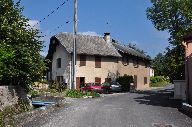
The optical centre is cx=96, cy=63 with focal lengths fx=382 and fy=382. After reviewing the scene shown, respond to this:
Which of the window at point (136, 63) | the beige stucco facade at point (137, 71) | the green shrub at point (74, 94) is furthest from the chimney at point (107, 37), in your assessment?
the green shrub at point (74, 94)

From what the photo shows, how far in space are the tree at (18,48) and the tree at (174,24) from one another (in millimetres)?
16507

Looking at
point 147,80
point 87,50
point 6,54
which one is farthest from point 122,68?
point 6,54

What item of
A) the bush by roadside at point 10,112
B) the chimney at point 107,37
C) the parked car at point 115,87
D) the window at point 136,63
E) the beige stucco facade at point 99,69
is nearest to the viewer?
the bush by roadside at point 10,112

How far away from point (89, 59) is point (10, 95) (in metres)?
30.1

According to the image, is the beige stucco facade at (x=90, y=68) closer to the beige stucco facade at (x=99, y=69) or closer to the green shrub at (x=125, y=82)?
the beige stucco facade at (x=99, y=69)

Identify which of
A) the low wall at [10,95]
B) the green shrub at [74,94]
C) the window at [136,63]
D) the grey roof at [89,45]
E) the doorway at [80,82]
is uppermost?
the grey roof at [89,45]

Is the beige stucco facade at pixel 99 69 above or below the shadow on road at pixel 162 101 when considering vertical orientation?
above

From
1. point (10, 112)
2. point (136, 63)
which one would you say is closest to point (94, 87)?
point (136, 63)

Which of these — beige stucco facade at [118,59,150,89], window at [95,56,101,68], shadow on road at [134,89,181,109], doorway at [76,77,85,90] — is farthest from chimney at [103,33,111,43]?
shadow on road at [134,89,181,109]

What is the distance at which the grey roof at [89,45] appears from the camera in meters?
49.1

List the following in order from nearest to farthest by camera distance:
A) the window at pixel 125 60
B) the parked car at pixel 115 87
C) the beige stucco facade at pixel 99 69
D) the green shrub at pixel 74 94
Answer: the green shrub at pixel 74 94, the parked car at pixel 115 87, the beige stucco facade at pixel 99 69, the window at pixel 125 60

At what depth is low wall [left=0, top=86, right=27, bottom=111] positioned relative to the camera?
61.6 feet

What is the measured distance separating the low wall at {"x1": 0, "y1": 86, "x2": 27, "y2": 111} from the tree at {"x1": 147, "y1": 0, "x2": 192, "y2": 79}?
1765cm

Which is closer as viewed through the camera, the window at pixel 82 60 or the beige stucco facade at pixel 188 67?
the beige stucco facade at pixel 188 67
